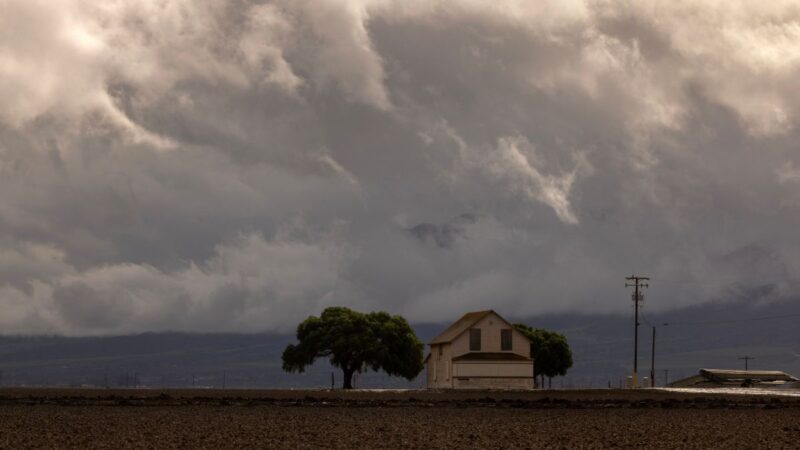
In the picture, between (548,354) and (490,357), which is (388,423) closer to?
(490,357)

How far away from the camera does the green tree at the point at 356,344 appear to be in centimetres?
15212

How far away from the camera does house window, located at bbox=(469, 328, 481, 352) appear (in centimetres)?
14988

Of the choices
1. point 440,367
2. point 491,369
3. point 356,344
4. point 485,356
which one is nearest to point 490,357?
point 485,356


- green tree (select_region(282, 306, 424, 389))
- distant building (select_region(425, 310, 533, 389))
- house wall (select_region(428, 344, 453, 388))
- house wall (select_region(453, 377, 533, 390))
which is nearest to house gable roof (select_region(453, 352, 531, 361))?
distant building (select_region(425, 310, 533, 389))

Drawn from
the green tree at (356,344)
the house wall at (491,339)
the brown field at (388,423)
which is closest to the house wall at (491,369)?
the house wall at (491,339)

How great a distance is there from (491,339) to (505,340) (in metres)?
1.59

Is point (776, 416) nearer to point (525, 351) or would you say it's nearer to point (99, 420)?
point (99, 420)

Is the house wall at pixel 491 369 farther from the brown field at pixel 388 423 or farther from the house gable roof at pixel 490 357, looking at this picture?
the brown field at pixel 388 423

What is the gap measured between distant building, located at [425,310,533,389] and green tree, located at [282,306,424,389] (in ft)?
Result: 12.7

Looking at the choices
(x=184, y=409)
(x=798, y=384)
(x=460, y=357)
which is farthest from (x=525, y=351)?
(x=184, y=409)

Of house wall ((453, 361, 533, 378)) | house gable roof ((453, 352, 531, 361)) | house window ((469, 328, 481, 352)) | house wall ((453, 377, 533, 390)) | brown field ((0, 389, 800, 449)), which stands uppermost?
house window ((469, 328, 481, 352))

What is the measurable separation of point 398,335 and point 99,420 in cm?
8472

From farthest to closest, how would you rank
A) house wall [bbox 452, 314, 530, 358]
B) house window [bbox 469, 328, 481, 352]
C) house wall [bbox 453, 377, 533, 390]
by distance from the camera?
house window [bbox 469, 328, 481, 352]
house wall [bbox 452, 314, 530, 358]
house wall [bbox 453, 377, 533, 390]

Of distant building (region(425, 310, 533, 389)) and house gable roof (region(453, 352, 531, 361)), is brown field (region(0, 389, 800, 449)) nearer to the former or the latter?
distant building (region(425, 310, 533, 389))
